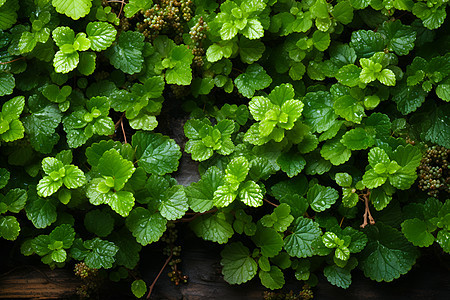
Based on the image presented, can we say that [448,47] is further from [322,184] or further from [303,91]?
[322,184]

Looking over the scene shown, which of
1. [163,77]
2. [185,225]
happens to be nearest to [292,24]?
[163,77]

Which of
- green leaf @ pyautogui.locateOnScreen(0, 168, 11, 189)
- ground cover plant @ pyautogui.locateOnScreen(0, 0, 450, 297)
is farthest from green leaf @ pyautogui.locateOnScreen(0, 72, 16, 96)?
green leaf @ pyautogui.locateOnScreen(0, 168, 11, 189)

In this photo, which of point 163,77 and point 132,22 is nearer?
point 163,77

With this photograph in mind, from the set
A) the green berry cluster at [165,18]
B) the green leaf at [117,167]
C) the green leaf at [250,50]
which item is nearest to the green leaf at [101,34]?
the green berry cluster at [165,18]

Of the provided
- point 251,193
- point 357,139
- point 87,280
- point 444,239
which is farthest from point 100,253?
point 444,239

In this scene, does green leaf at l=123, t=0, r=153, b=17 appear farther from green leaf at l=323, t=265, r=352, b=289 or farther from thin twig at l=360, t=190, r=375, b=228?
green leaf at l=323, t=265, r=352, b=289

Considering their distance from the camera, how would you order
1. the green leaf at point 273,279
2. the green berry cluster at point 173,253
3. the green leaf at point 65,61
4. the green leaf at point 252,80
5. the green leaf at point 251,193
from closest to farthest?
the green leaf at point 251,193 → the green leaf at point 65,61 → the green leaf at point 273,279 → the green leaf at point 252,80 → the green berry cluster at point 173,253

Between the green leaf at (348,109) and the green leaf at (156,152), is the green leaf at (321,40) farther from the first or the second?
the green leaf at (156,152)
